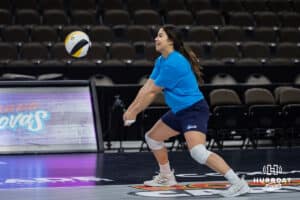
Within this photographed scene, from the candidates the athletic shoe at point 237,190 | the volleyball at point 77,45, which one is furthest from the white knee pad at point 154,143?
the volleyball at point 77,45

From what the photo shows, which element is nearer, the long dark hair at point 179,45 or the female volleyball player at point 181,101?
the female volleyball player at point 181,101

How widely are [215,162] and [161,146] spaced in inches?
36.5

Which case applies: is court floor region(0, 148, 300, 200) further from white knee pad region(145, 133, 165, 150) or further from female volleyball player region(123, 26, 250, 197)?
white knee pad region(145, 133, 165, 150)

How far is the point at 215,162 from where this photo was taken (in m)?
6.55

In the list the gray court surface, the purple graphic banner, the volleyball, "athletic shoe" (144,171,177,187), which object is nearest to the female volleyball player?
Result: the gray court surface

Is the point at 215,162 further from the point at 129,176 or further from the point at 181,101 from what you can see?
the point at 129,176

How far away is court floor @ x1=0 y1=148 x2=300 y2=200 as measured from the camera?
6.53 meters

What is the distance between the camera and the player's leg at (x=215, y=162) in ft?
21.0

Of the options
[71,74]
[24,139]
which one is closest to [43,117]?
[24,139]

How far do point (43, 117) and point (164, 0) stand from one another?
8.51 meters

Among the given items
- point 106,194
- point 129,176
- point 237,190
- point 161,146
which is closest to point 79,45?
point 129,176

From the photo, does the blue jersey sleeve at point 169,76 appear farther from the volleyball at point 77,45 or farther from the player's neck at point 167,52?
the volleyball at point 77,45

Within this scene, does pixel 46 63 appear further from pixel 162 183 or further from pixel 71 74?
pixel 162 183

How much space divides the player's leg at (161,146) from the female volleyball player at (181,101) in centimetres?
1
